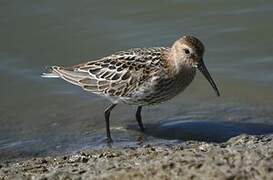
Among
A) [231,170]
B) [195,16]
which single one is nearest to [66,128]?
[195,16]

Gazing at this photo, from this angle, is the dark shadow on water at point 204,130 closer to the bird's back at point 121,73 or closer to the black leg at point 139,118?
the black leg at point 139,118

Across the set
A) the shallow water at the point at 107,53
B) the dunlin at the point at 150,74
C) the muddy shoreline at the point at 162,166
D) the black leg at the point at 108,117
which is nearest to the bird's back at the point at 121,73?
the dunlin at the point at 150,74

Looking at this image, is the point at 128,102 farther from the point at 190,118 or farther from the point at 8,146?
the point at 8,146

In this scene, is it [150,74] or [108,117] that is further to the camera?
[108,117]

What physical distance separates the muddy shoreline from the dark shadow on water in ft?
4.70

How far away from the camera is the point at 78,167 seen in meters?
5.46

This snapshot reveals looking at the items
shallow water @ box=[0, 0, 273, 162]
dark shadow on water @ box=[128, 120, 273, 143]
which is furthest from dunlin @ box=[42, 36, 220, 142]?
shallow water @ box=[0, 0, 273, 162]

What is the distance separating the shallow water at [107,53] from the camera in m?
8.13

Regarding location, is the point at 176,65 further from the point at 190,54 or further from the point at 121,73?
the point at 121,73

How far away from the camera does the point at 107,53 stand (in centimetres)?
985

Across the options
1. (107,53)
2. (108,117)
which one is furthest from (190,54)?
(107,53)

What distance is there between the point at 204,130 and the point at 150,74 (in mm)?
867

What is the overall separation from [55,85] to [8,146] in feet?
5.84

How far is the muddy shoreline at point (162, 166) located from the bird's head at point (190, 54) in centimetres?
161
